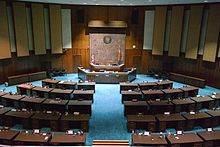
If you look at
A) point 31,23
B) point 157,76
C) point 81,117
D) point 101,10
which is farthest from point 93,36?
point 81,117

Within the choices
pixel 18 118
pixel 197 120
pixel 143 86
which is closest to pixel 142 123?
pixel 197 120

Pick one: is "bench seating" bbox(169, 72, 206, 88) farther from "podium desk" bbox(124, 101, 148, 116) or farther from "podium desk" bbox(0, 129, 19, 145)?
"podium desk" bbox(0, 129, 19, 145)

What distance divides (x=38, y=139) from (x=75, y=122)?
7.38ft

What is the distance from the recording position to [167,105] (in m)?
10.7

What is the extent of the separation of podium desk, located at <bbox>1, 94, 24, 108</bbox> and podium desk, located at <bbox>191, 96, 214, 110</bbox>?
919 cm

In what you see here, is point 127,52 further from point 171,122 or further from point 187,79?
point 171,122

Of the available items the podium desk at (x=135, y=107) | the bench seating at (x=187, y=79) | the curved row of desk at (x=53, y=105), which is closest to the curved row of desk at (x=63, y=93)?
the curved row of desk at (x=53, y=105)

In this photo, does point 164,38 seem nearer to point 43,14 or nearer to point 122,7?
point 122,7

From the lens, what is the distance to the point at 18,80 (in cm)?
1609

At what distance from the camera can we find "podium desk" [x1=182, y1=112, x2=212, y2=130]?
933cm

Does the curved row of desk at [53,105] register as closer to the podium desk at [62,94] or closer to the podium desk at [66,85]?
the podium desk at [62,94]

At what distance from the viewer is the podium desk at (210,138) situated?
735cm

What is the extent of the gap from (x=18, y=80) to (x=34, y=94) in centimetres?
383

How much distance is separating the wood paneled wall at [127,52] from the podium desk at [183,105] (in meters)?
6.13
